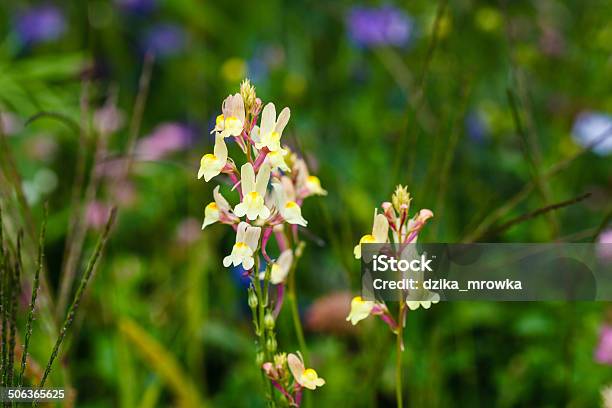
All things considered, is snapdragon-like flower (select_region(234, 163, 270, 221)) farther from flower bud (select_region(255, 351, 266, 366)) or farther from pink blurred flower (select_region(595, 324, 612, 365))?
pink blurred flower (select_region(595, 324, 612, 365))

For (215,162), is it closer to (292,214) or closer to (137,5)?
(292,214)

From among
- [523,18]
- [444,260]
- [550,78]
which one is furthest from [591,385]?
[523,18]

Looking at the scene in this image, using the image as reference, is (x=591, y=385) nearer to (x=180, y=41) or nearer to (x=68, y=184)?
(x=68, y=184)

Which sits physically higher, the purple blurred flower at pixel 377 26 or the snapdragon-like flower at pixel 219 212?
the purple blurred flower at pixel 377 26

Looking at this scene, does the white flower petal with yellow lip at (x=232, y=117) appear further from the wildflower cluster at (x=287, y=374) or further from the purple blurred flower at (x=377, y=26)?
the purple blurred flower at (x=377, y=26)

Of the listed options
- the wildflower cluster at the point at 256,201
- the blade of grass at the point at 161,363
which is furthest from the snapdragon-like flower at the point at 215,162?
the blade of grass at the point at 161,363

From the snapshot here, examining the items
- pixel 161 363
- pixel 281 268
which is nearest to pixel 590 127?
pixel 161 363

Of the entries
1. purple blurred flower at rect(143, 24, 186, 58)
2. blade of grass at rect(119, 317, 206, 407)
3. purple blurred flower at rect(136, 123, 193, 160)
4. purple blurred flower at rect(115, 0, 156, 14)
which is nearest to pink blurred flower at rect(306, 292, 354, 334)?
blade of grass at rect(119, 317, 206, 407)
